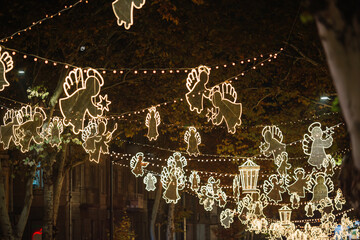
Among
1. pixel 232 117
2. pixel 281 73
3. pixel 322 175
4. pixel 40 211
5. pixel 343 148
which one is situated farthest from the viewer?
pixel 40 211

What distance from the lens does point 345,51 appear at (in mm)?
3307

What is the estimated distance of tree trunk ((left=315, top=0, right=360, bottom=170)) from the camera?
323 centimetres

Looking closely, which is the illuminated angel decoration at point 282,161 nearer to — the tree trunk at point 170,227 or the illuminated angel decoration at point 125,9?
the illuminated angel decoration at point 125,9

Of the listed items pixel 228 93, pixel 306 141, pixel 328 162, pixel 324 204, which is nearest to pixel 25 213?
pixel 228 93

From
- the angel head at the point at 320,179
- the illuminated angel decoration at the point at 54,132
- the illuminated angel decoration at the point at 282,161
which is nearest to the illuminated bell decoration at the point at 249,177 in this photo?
the illuminated angel decoration at the point at 282,161

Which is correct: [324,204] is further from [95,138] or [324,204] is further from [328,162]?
[95,138]

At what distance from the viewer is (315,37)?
43.5 feet

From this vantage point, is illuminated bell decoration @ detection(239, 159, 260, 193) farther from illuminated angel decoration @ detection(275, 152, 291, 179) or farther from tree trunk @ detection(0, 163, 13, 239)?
tree trunk @ detection(0, 163, 13, 239)

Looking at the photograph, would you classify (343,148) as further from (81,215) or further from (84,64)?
(81,215)

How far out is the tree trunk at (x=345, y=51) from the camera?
3.23 meters

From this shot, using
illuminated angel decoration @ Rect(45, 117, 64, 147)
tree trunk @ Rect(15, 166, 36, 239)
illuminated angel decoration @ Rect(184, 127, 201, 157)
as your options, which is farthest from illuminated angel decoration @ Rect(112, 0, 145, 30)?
illuminated angel decoration @ Rect(184, 127, 201, 157)

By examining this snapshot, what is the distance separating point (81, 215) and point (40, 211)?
5.80m

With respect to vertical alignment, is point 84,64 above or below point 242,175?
above

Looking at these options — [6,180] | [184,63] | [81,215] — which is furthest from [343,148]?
[81,215]
